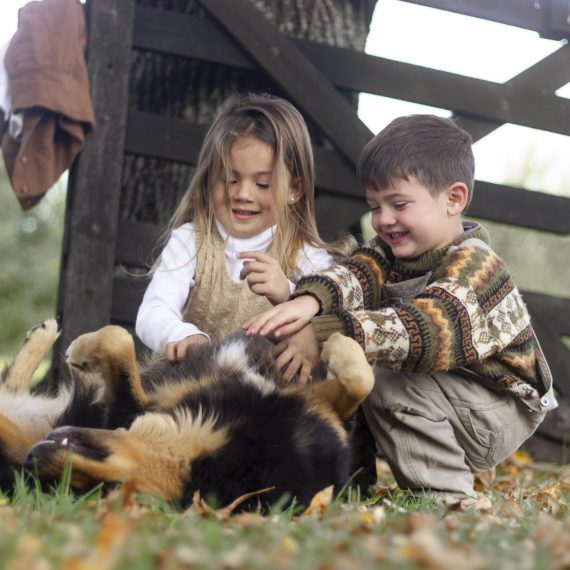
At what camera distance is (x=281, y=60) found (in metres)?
4.86

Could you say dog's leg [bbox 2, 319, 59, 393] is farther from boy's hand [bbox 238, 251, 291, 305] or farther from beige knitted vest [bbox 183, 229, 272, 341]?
boy's hand [bbox 238, 251, 291, 305]

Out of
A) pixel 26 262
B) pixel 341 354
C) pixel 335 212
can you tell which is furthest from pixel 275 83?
pixel 26 262

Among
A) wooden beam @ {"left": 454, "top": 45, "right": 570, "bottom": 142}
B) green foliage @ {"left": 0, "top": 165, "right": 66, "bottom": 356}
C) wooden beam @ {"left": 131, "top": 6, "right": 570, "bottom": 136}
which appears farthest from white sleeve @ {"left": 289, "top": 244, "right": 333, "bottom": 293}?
green foliage @ {"left": 0, "top": 165, "right": 66, "bottom": 356}

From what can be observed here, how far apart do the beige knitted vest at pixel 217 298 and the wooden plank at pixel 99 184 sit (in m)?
1.01

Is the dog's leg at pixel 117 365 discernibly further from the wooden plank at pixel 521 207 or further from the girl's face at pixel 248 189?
the wooden plank at pixel 521 207

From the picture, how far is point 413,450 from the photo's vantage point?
358cm

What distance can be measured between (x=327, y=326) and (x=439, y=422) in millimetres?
710

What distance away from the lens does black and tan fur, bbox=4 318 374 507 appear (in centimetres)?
242

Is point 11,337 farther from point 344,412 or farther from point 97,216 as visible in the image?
point 344,412

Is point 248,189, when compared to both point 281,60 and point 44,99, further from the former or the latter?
point 281,60

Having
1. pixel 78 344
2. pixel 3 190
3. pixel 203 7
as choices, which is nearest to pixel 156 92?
pixel 203 7

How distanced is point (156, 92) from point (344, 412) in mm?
2809

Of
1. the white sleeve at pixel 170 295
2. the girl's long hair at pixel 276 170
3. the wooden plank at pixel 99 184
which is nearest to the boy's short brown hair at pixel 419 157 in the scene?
the girl's long hair at pixel 276 170

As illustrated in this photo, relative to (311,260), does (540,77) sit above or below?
above
